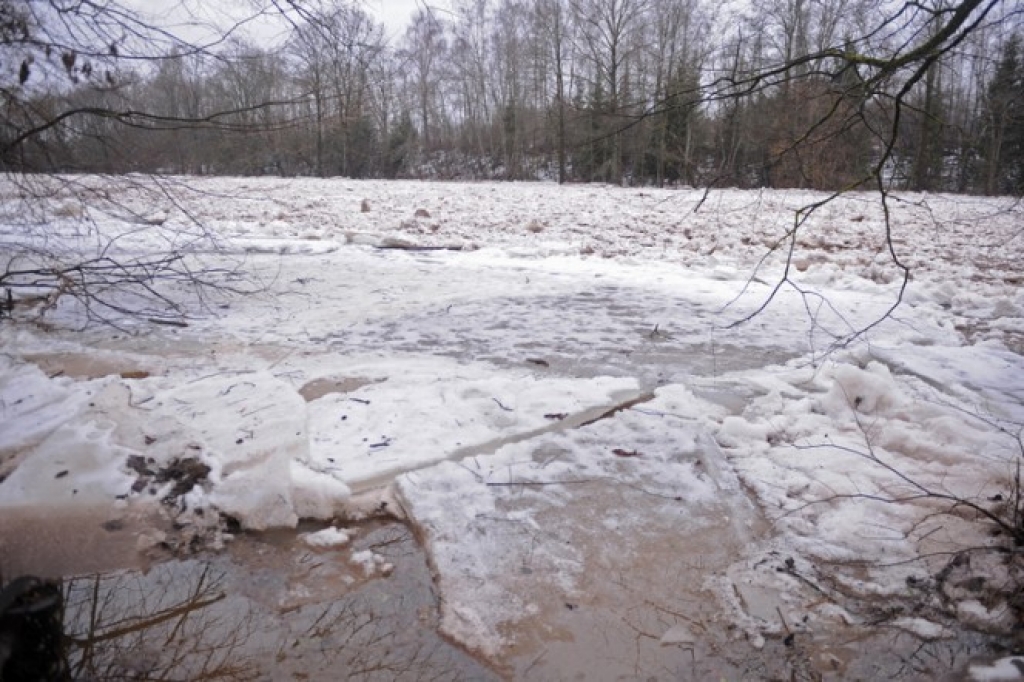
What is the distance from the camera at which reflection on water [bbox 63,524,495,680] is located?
1763 millimetres

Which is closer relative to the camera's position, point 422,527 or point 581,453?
point 422,527

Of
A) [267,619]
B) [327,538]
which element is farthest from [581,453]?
[267,619]

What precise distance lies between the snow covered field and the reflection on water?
0.12 m

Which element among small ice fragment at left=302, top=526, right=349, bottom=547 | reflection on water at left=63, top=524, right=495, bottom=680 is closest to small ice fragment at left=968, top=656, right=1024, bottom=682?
reflection on water at left=63, top=524, right=495, bottom=680

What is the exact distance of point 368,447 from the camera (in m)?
3.05

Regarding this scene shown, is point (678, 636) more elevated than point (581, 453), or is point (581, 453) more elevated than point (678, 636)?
point (581, 453)

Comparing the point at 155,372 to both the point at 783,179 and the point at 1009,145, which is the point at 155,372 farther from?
the point at 1009,145

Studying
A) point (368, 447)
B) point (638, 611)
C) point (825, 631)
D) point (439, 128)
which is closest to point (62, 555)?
point (368, 447)

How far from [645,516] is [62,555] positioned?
2.45 meters

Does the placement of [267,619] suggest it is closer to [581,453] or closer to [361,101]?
[581,453]

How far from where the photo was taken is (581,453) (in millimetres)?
3088

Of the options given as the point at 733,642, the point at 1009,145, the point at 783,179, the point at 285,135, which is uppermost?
the point at 1009,145

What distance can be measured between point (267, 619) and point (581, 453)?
5.57 ft

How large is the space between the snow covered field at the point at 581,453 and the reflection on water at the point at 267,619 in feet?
0.40
